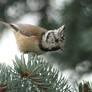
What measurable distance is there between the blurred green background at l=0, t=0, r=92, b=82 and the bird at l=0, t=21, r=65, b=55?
922mm

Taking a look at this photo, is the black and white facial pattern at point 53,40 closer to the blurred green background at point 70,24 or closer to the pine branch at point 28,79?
the pine branch at point 28,79

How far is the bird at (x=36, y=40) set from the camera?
2.21 metres

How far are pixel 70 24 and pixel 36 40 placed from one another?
3.84 feet

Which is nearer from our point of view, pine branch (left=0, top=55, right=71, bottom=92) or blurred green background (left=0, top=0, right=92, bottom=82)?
pine branch (left=0, top=55, right=71, bottom=92)

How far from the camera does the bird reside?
7.23 feet

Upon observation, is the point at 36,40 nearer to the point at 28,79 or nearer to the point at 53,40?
the point at 53,40

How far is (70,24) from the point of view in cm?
347

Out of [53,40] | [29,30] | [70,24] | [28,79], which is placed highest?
[70,24]

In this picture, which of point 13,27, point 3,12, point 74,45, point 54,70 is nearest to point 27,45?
point 13,27

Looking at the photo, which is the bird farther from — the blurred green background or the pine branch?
the blurred green background

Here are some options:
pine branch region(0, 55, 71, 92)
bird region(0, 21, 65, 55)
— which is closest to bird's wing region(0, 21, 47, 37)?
bird region(0, 21, 65, 55)

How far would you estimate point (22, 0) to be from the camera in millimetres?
3723

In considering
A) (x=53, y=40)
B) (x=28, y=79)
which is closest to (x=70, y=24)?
(x=53, y=40)

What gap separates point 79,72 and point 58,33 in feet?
4.81
